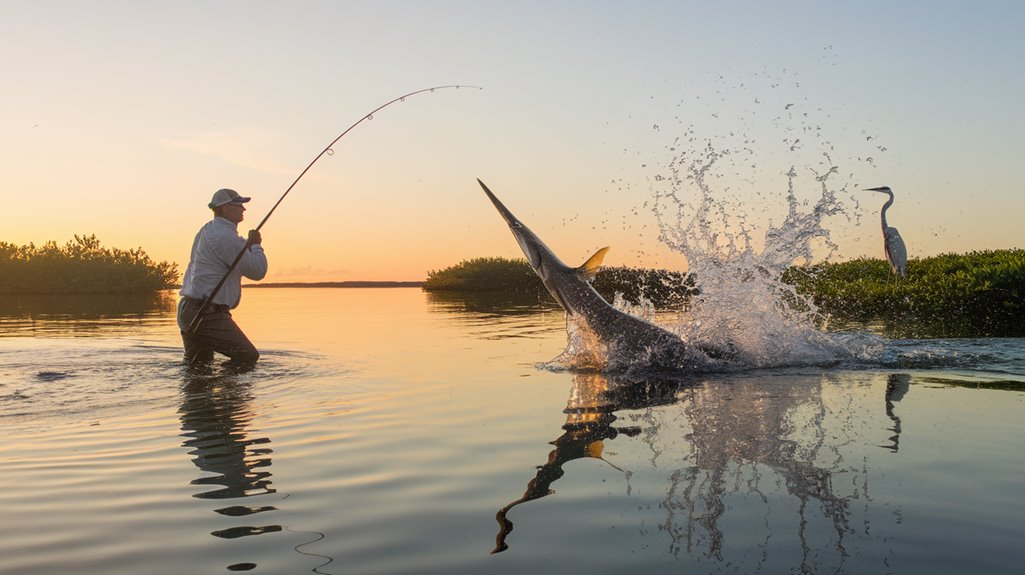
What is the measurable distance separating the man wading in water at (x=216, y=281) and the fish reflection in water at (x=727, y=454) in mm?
4566

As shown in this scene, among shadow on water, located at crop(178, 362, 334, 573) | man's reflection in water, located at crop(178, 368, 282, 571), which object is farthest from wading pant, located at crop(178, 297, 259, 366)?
man's reflection in water, located at crop(178, 368, 282, 571)

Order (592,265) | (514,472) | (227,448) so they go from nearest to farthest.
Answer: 1. (514,472)
2. (227,448)
3. (592,265)

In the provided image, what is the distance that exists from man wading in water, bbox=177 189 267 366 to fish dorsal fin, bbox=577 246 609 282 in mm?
3835

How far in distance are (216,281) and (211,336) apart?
2.25ft

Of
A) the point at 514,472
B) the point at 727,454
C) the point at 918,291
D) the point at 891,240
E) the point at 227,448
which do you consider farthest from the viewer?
the point at 918,291

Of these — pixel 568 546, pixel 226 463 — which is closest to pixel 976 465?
pixel 568 546

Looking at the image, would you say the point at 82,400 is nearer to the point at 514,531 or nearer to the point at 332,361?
the point at 332,361

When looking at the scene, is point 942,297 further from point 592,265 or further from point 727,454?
point 727,454

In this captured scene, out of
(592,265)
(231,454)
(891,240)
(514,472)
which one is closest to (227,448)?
(231,454)

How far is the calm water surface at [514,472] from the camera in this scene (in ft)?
11.9

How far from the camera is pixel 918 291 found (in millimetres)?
22688

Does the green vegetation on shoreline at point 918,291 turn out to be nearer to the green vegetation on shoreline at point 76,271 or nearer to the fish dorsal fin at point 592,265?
the fish dorsal fin at point 592,265

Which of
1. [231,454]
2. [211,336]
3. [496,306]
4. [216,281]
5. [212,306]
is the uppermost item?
[216,281]

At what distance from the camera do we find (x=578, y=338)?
11.0 m
